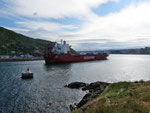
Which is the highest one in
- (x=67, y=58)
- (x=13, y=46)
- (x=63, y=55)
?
(x=13, y=46)

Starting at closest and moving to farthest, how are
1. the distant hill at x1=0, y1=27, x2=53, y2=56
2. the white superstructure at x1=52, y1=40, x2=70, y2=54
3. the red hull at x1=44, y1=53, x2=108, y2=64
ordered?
the red hull at x1=44, y1=53, x2=108, y2=64 < the white superstructure at x1=52, y1=40, x2=70, y2=54 < the distant hill at x1=0, y1=27, x2=53, y2=56

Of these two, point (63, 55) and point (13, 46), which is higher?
point (13, 46)

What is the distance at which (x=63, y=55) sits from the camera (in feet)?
228

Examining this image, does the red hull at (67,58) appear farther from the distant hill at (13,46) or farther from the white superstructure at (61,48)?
the distant hill at (13,46)

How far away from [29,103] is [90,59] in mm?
71811

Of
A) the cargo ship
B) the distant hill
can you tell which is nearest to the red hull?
the cargo ship

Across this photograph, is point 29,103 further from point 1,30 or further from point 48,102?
point 1,30

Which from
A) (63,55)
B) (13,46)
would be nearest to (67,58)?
(63,55)

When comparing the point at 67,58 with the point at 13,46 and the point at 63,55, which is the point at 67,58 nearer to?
the point at 63,55

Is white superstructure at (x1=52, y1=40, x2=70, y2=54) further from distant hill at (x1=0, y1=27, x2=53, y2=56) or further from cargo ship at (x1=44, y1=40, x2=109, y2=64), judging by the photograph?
distant hill at (x1=0, y1=27, x2=53, y2=56)

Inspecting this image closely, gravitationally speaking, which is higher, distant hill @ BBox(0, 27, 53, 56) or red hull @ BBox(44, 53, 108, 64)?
distant hill @ BBox(0, 27, 53, 56)

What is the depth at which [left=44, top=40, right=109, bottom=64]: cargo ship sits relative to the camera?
221 ft

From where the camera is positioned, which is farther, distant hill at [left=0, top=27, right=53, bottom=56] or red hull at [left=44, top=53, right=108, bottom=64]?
distant hill at [left=0, top=27, right=53, bottom=56]

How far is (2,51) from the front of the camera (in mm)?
130750
